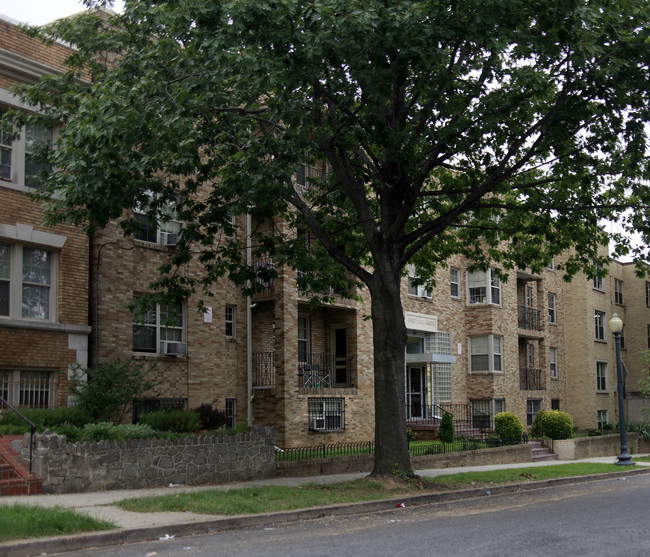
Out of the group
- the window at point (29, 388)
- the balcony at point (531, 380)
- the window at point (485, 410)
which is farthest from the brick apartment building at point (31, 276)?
the balcony at point (531, 380)

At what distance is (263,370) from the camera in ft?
83.6

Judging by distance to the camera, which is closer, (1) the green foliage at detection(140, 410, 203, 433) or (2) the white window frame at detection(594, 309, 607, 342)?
(1) the green foliage at detection(140, 410, 203, 433)

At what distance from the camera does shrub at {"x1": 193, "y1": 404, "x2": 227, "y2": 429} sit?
846 inches

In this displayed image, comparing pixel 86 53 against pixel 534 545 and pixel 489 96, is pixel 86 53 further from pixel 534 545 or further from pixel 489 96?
pixel 534 545

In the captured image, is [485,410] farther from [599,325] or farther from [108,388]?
[108,388]

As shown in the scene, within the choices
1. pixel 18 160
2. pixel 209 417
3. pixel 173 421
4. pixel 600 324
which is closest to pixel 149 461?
pixel 173 421

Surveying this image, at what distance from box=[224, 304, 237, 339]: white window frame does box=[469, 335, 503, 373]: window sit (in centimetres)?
1429

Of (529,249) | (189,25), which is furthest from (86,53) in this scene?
(529,249)

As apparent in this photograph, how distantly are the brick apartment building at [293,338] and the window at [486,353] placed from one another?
64 millimetres

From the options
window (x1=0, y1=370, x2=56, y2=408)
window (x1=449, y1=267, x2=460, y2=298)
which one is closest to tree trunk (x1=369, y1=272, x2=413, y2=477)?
window (x1=0, y1=370, x2=56, y2=408)

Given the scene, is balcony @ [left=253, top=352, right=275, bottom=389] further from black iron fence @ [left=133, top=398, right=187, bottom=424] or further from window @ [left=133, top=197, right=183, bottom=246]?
window @ [left=133, top=197, right=183, bottom=246]

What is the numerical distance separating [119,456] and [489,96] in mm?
9535

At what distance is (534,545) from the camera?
9.41 metres

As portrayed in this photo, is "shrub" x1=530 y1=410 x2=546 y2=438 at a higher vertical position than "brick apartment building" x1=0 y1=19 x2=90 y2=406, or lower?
lower
